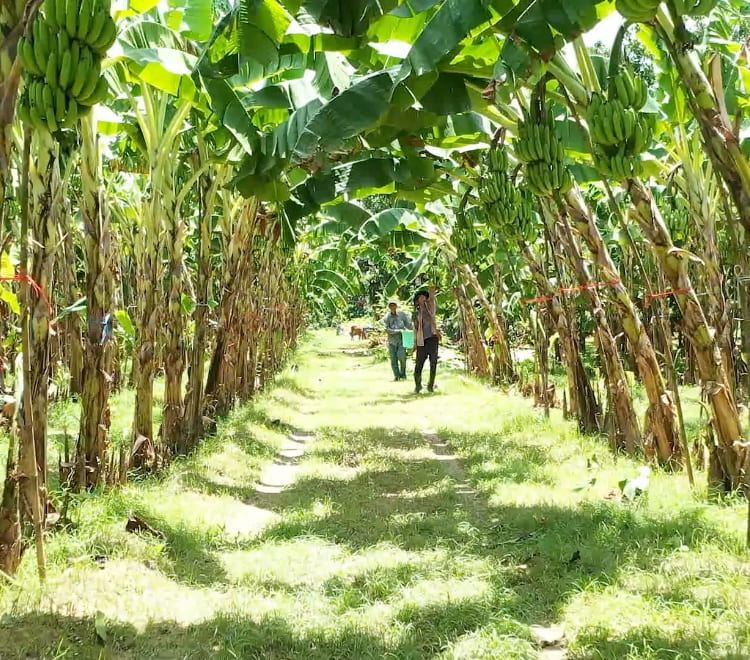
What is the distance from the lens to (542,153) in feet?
11.3

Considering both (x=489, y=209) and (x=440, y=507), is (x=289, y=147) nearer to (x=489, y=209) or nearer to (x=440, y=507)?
(x=489, y=209)

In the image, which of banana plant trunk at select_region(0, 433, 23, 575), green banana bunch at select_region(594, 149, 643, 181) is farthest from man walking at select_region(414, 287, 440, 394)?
banana plant trunk at select_region(0, 433, 23, 575)

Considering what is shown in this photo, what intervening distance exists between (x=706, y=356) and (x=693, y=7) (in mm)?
2414

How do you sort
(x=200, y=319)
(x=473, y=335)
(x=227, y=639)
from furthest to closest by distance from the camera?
(x=473, y=335) → (x=200, y=319) → (x=227, y=639)

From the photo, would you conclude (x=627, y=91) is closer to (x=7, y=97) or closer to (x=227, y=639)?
(x=7, y=97)

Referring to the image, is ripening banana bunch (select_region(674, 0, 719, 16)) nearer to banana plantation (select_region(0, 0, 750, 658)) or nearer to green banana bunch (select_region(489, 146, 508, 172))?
banana plantation (select_region(0, 0, 750, 658))

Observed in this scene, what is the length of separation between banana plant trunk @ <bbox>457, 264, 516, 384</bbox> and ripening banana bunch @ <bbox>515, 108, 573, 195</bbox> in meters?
8.48

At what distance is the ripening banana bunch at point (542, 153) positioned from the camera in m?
3.46

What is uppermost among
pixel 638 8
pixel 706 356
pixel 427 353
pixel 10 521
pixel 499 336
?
pixel 638 8

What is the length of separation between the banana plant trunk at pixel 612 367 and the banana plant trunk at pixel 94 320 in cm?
361

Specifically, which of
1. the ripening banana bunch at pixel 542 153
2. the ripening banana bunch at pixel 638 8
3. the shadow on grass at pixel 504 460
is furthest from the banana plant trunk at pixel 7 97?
the shadow on grass at pixel 504 460

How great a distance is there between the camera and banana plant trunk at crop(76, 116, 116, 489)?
449 centimetres

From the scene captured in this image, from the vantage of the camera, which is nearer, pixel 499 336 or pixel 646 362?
pixel 646 362

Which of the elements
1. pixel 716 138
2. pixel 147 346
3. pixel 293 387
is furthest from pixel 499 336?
pixel 716 138
